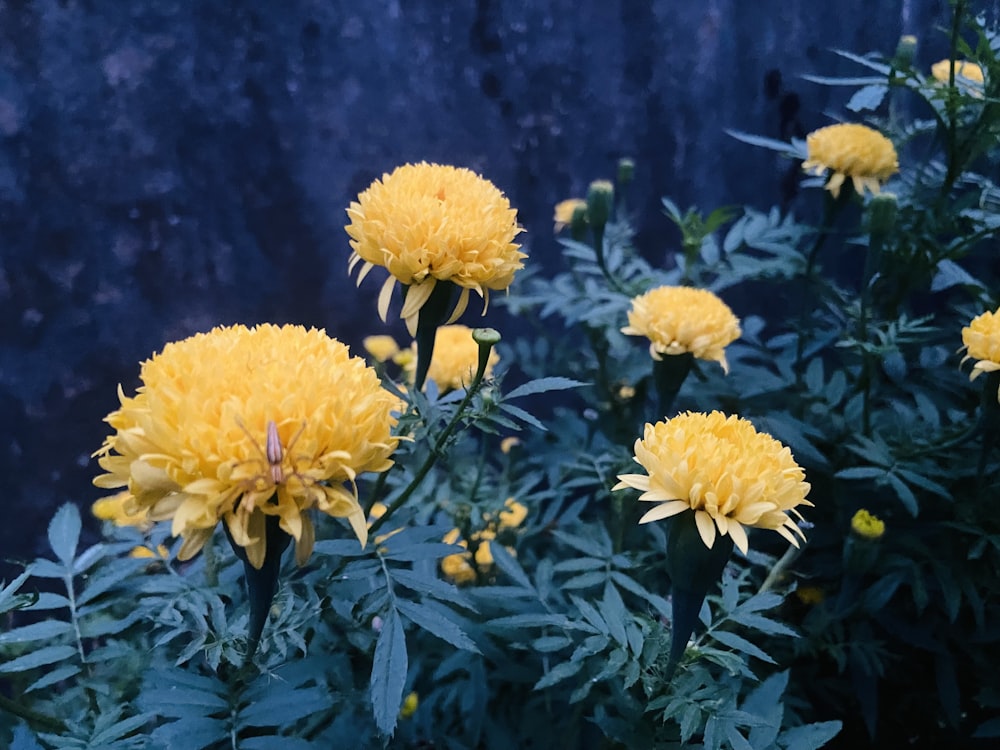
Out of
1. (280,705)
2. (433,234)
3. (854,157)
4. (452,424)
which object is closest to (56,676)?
(280,705)

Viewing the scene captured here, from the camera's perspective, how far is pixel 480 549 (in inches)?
51.1

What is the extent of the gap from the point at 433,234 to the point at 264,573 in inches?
16.5

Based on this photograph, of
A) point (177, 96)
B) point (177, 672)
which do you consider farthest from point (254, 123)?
point (177, 672)

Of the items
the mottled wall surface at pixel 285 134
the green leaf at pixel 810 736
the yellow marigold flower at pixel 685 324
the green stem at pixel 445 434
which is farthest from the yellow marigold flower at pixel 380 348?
the green leaf at pixel 810 736

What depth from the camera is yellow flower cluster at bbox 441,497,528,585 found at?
127cm

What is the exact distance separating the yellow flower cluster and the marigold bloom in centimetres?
76

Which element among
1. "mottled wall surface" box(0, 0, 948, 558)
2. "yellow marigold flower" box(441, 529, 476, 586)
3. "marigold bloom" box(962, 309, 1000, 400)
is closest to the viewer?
"marigold bloom" box(962, 309, 1000, 400)

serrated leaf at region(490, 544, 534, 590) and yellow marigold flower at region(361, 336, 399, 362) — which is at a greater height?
yellow marigold flower at region(361, 336, 399, 362)

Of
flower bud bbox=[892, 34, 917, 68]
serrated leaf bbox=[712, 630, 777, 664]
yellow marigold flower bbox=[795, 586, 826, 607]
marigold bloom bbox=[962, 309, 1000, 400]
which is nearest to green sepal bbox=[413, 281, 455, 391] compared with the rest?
serrated leaf bbox=[712, 630, 777, 664]

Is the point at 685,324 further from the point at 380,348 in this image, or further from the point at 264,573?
the point at 380,348

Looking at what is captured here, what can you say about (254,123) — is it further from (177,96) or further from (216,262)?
(216,262)

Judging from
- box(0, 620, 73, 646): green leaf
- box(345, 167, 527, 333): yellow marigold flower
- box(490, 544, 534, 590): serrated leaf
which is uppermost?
box(345, 167, 527, 333): yellow marigold flower

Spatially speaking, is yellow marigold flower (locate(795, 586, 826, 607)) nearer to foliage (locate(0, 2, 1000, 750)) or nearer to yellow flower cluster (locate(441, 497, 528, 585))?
foliage (locate(0, 2, 1000, 750))

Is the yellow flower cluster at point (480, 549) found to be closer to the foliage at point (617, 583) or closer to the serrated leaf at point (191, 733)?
the foliage at point (617, 583)
